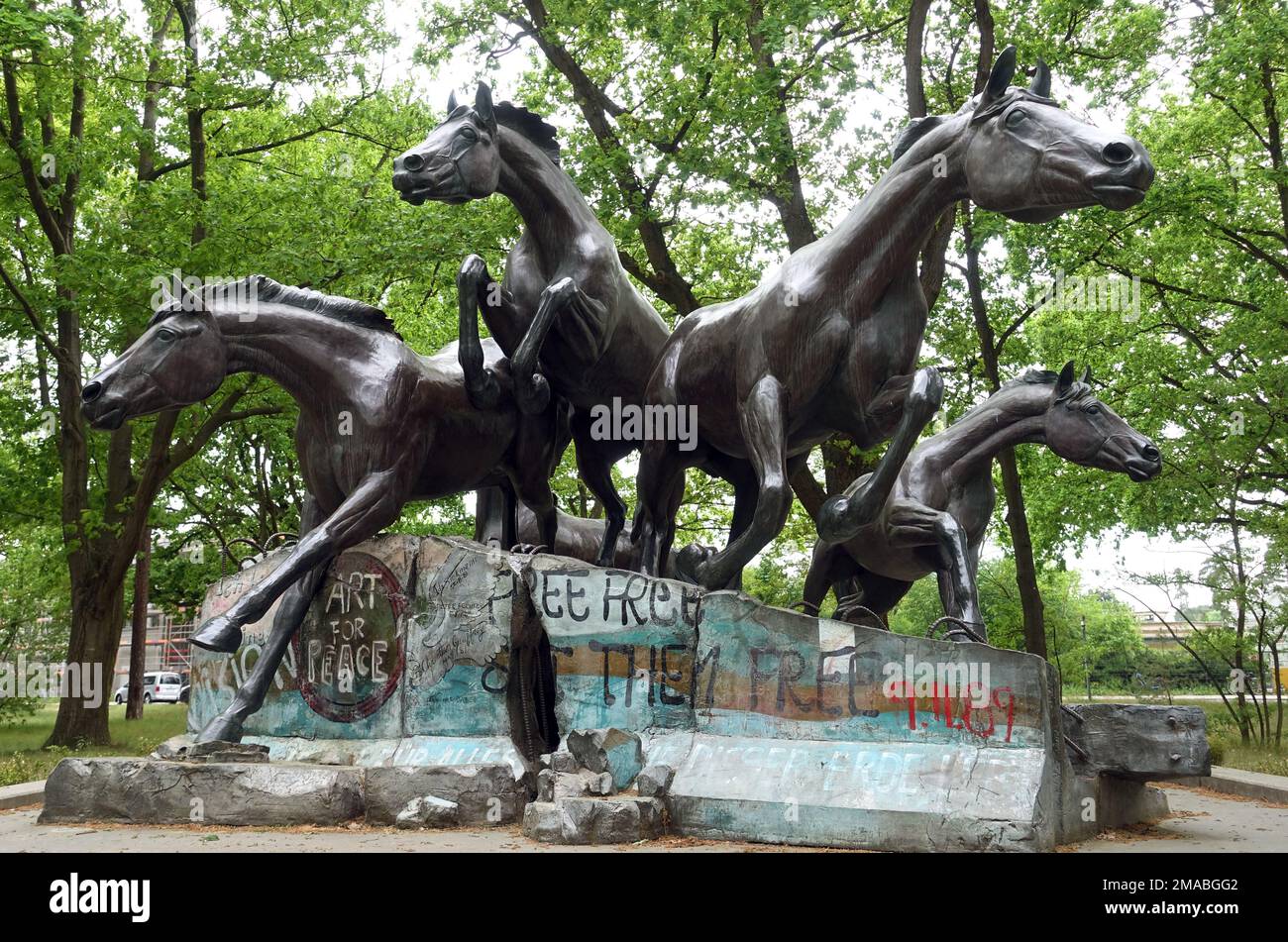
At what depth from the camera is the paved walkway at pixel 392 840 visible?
5926 millimetres

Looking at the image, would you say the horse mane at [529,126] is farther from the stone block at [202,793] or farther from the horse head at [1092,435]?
the stone block at [202,793]

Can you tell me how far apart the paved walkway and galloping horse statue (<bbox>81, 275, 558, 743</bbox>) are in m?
1.05

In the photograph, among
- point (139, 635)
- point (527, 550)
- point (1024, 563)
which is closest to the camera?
point (527, 550)

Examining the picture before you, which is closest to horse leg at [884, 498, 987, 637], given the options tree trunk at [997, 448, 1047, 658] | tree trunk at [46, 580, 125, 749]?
tree trunk at [997, 448, 1047, 658]

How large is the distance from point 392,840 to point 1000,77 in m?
5.47

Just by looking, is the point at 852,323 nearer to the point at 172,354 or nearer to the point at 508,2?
the point at 172,354

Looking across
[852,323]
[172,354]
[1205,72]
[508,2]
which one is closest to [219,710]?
[172,354]

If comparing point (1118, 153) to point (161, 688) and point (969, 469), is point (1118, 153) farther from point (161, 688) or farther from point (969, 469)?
point (161, 688)

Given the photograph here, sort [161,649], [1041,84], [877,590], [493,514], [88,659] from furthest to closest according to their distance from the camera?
[161,649] < [88,659] < [493,514] < [877,590] < [1041,84]

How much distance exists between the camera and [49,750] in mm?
14742

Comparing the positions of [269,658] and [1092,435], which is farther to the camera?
[1092,435]

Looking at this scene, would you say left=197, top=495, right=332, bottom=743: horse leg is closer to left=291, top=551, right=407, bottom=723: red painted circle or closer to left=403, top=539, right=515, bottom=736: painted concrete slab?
left=291, top=551, right=407, bottom=723: red painted circle

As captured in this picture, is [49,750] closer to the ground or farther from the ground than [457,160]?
closer to the ground

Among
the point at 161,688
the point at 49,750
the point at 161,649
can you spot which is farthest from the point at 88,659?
the point at 161,649
